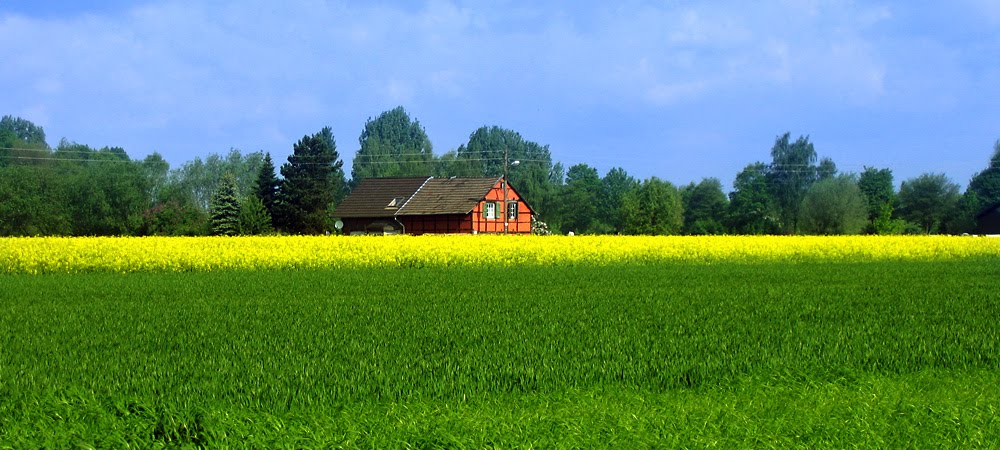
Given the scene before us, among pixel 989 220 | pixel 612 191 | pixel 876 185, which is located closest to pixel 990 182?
pixel 876 185

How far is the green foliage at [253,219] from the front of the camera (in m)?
62.0

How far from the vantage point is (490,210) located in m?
69.5

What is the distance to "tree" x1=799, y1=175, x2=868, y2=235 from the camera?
79.2m

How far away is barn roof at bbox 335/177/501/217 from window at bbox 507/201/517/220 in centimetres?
290

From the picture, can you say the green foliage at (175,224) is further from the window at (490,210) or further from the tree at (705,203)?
the tree at (705,203)

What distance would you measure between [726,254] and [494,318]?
2214 cm

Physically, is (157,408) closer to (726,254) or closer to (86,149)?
(726,254)

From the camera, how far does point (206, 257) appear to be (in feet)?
89.9

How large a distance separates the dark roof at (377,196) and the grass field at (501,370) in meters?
52.2

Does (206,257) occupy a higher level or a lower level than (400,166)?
lower

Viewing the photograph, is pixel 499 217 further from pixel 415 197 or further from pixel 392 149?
pixel 392 149

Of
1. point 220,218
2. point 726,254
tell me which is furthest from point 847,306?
point 220,218

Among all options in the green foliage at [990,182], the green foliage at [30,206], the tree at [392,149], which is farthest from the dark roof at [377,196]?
the green foliage at [990,182]

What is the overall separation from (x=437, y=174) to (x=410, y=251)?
287ft
